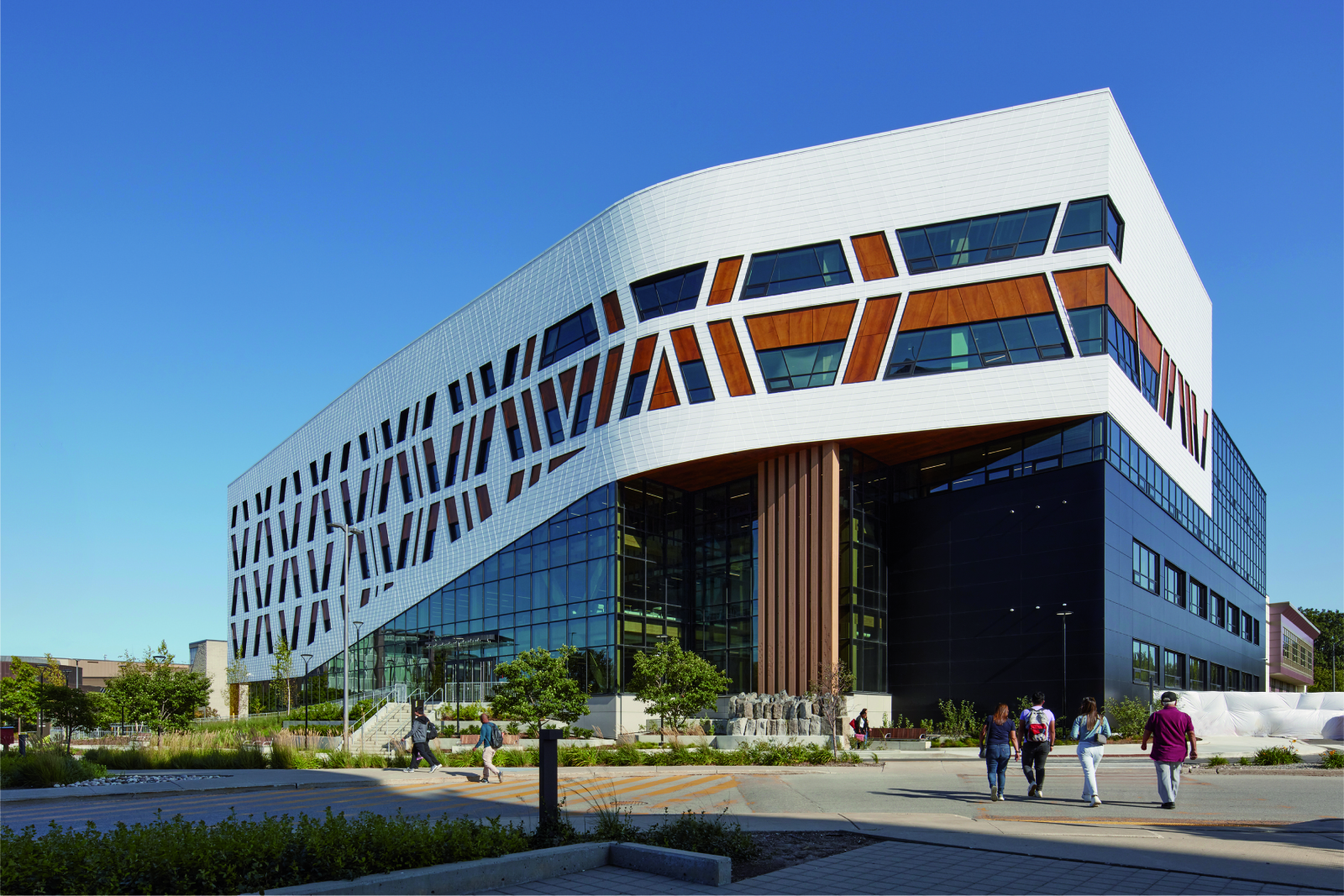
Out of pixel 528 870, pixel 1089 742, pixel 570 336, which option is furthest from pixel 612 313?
pixel 528 870

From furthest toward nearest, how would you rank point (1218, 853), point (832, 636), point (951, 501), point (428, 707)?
point (428, 707) < point (951, 501) < point (832, 636) < point (1218, 853)

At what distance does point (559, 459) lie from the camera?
47062 millimetres

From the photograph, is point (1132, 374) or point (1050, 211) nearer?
point (1050, 211)

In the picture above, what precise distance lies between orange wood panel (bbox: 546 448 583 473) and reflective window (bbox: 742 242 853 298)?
11329 mm

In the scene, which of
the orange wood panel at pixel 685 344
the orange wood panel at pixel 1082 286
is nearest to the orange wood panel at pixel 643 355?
the orange wood panel at pixel 685 344

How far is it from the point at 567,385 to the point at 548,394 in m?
1.76

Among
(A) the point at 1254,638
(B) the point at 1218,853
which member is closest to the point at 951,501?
(B) the point at 1218,853

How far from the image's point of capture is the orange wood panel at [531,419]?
48.8 metres

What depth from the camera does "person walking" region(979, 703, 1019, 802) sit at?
16.5m

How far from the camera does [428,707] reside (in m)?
48.1

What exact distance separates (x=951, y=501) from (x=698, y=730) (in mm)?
14124

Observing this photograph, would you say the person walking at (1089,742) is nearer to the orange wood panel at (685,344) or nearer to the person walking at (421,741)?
the person walking at (421,741)

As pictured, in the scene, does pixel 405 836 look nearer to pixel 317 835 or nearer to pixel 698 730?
pixel 317 835

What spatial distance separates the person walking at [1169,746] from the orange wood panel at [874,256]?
25777 mm
